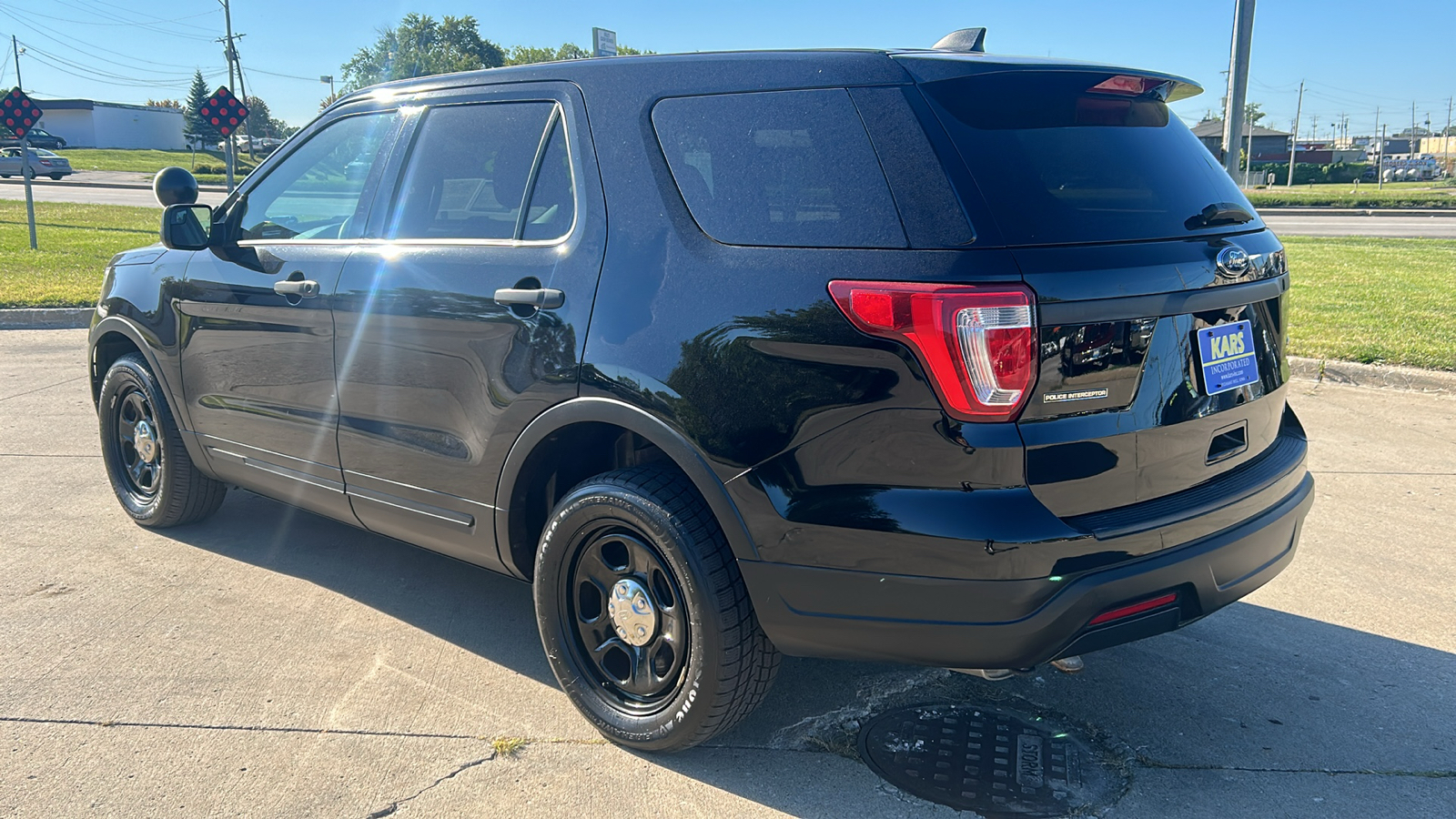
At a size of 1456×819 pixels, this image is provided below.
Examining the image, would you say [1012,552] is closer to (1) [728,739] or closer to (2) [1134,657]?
(1) [728,739]

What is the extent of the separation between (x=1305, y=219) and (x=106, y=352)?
101ft

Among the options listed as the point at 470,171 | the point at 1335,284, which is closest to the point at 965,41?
the point at 470,171

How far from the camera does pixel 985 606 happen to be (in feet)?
7.87

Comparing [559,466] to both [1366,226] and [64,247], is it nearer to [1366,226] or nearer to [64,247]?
[64,247]

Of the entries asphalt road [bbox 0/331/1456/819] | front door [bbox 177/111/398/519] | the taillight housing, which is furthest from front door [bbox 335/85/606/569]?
the taillight housing

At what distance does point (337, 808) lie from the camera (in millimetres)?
2729

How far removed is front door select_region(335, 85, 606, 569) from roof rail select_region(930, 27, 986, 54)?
3.59 feet

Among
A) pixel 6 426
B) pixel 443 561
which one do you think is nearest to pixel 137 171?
pixel 6 426

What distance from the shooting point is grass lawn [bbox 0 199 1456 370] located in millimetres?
8125

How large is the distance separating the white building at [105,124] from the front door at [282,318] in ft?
A: 295

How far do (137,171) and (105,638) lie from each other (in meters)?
56.8

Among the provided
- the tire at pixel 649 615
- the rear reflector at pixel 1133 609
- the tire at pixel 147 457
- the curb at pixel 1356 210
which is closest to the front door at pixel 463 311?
the tire at pixel 649 615

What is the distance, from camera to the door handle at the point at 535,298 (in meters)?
3.00

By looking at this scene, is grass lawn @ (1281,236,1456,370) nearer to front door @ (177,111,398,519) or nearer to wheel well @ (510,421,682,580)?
wheel well @ (510,421,682,580)
